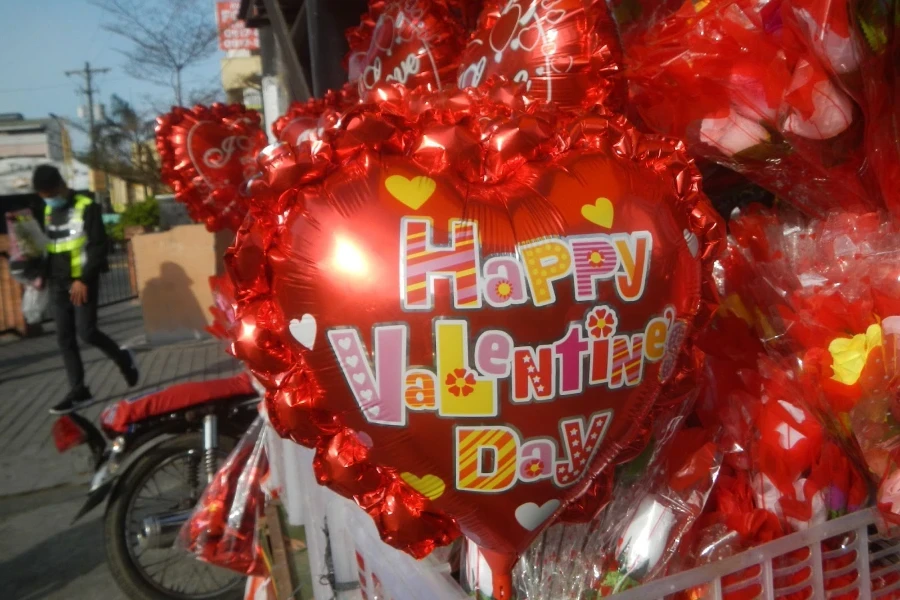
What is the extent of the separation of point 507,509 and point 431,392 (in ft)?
0.67

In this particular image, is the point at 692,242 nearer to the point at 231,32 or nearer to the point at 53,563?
the point at 53,563

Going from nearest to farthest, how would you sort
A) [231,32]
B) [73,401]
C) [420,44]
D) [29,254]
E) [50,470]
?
[420,44] < [50,470] < [29,254] < [73,401] < [231,32]

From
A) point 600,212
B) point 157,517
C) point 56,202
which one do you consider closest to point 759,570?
point 600,212

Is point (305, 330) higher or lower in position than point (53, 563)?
higher

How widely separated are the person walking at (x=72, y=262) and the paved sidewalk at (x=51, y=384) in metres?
0.36

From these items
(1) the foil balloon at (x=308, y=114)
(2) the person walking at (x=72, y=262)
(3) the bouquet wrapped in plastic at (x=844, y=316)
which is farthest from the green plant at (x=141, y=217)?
(3) the bouquet wrapped in plastic at (x=844, y=316)

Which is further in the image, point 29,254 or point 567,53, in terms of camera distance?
point 29,254

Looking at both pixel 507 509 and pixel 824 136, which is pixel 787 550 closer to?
pixel 507 509

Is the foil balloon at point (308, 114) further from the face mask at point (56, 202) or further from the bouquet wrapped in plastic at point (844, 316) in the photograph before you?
the face mask at point (56, 202)

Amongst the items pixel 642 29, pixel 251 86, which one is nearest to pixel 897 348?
pixel 642 29

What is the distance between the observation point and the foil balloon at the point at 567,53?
4.17 ft

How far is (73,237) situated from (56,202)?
25 cm

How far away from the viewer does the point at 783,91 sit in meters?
1.17

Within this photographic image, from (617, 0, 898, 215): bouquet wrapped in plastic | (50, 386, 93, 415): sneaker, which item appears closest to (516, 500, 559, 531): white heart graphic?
(617, 0, 898, 215): bouquet wrapped in plastic
